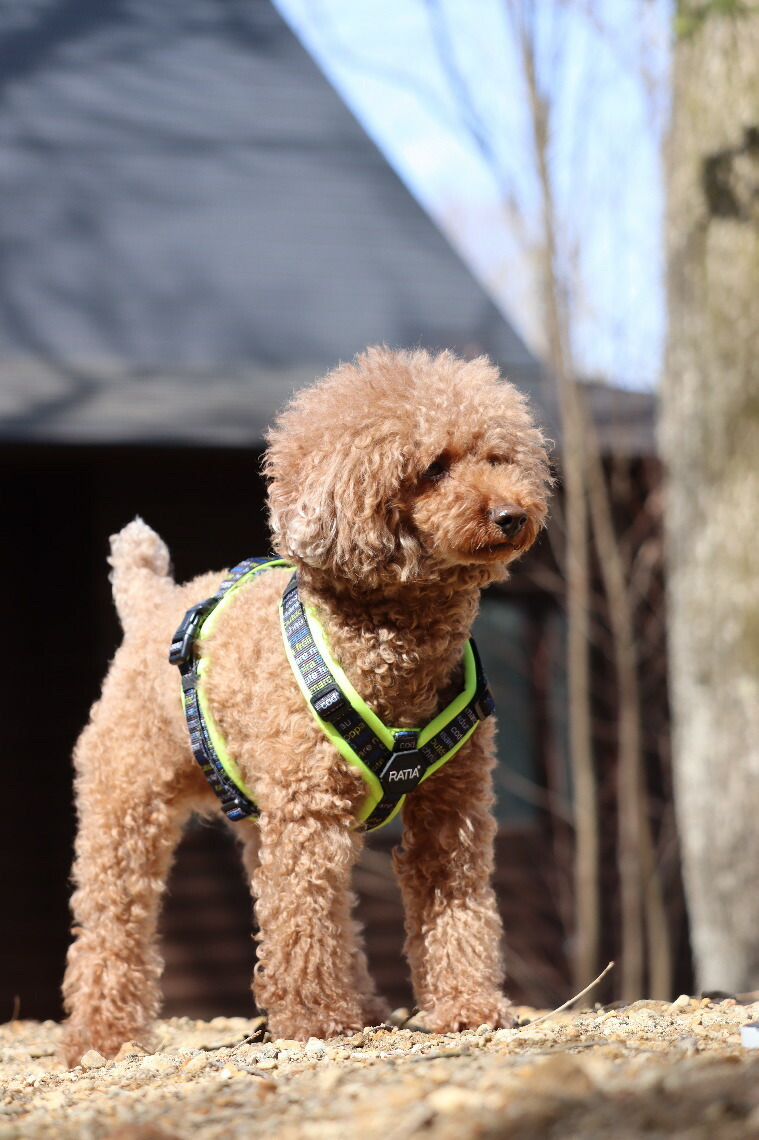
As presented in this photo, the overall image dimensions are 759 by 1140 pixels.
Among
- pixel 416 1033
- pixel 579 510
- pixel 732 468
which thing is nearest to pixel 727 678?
pixel 732 468

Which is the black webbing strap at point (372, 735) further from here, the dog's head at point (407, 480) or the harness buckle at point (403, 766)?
the dog's head at point (407, 480)

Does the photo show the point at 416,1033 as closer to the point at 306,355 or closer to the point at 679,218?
the point at 679,218

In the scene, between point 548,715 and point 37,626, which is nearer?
point 37,626

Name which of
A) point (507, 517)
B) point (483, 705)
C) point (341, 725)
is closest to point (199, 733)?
point (341, 725)

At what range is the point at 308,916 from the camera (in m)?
2.47

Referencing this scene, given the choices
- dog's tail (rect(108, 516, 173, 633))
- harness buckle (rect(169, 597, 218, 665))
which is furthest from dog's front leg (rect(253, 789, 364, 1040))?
dog's tail (rect(108, 516, 173, 633))

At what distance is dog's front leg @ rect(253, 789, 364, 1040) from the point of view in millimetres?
2473

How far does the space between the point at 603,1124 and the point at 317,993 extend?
3.62 ft

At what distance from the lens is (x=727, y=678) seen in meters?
5.17

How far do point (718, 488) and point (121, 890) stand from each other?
3442 millimetres

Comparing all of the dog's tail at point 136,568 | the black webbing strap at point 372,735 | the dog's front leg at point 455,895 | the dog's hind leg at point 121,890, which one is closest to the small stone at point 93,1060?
the dog's hind leg at point 121,890

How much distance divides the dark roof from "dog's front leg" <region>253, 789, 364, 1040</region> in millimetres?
3762

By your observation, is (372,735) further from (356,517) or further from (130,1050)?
(130,1050)

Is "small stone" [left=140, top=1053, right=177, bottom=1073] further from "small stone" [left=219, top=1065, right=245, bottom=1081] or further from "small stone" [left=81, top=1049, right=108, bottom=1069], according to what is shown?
"small stone" [left=219, top=1065, right=245, bottom=1081]
